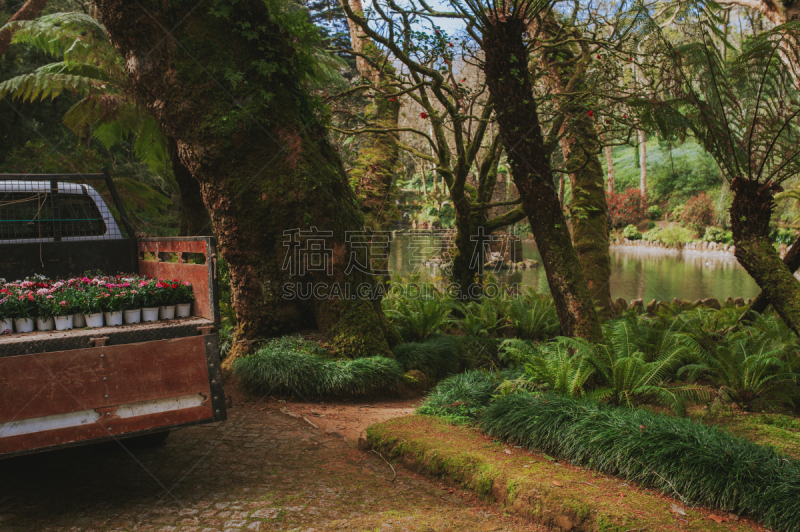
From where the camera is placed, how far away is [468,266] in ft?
34.6

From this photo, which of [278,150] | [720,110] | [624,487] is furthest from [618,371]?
[278,150]

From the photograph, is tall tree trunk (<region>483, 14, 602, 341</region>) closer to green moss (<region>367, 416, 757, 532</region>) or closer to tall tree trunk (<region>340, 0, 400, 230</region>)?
green moss (<region>367, 416, 757, 532</region>)

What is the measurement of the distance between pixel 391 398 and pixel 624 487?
10.7 feet

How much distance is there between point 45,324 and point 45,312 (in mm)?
81

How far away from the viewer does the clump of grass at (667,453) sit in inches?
116

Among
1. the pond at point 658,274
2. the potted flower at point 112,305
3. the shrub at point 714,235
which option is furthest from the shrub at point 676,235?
the potted flower at point 112,305

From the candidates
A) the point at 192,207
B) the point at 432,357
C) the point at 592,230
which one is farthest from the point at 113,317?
the point at 592,230

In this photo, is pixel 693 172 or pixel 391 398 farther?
pixel 693 172

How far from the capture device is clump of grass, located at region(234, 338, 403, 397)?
5750 mm

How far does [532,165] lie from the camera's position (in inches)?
230

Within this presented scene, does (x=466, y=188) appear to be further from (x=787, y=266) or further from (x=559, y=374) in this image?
(x=559, y=374)

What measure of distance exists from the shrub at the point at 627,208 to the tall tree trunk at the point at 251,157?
29313 millimetres

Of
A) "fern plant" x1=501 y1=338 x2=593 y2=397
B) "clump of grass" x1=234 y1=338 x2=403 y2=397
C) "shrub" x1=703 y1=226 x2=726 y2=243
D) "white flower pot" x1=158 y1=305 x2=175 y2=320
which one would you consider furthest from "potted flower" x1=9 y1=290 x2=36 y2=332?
"shrub" x1=703 y1=226 x2=726 y2=243

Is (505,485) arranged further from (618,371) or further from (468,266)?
(468,266)
